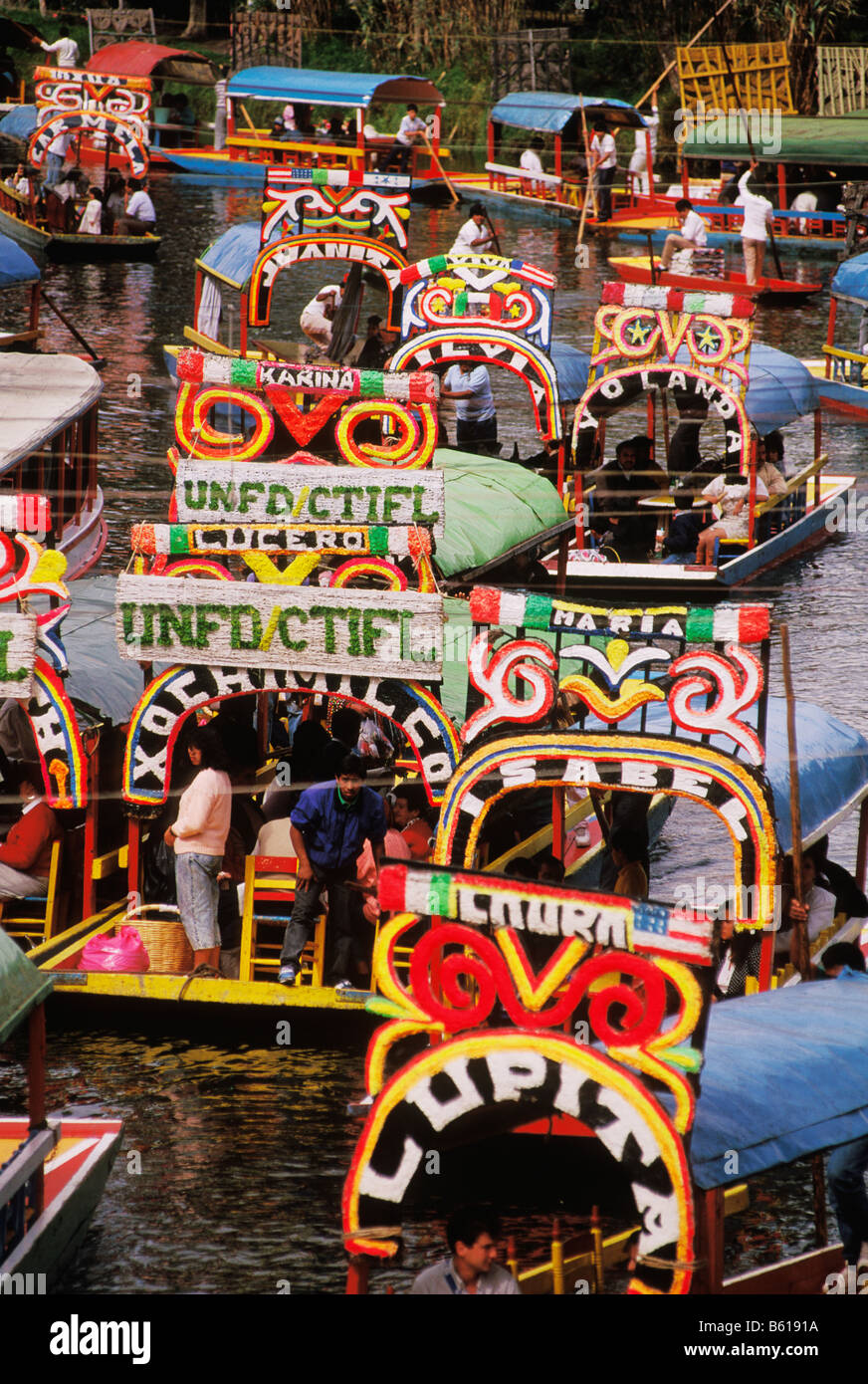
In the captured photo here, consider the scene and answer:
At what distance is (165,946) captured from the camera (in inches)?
497

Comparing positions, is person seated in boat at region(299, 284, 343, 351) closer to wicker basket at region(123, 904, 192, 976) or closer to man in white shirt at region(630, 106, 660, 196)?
wicker basket at region(123, 904, 192, 976)

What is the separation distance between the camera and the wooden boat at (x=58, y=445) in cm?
1884

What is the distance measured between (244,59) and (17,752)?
41.3m

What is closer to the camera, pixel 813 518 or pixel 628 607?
pixel 628 607

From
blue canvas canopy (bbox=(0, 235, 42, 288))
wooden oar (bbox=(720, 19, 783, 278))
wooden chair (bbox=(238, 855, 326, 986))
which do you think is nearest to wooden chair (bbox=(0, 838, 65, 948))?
wooden chair (bbox=(238, 855, 326, 986))

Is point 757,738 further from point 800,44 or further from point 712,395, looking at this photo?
point 800,44

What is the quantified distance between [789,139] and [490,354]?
1768cm

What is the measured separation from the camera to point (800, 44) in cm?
→ 4500

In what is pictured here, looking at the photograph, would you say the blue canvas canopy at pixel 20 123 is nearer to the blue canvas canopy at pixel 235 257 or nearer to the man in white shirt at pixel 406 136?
the man in white shirt at pixel 406 136

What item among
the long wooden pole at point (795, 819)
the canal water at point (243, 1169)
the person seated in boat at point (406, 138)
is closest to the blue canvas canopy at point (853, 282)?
the canal water at point (243, 1169)

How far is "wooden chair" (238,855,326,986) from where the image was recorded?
12.5 m

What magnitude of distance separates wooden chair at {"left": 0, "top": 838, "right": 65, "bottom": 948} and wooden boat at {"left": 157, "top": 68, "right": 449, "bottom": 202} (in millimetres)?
32820

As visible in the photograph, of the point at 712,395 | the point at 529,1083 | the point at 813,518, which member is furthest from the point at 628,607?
the point at 813,518

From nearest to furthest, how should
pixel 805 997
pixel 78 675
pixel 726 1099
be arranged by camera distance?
pixel 726 1099
pixel 805 997
pixel 78 675
